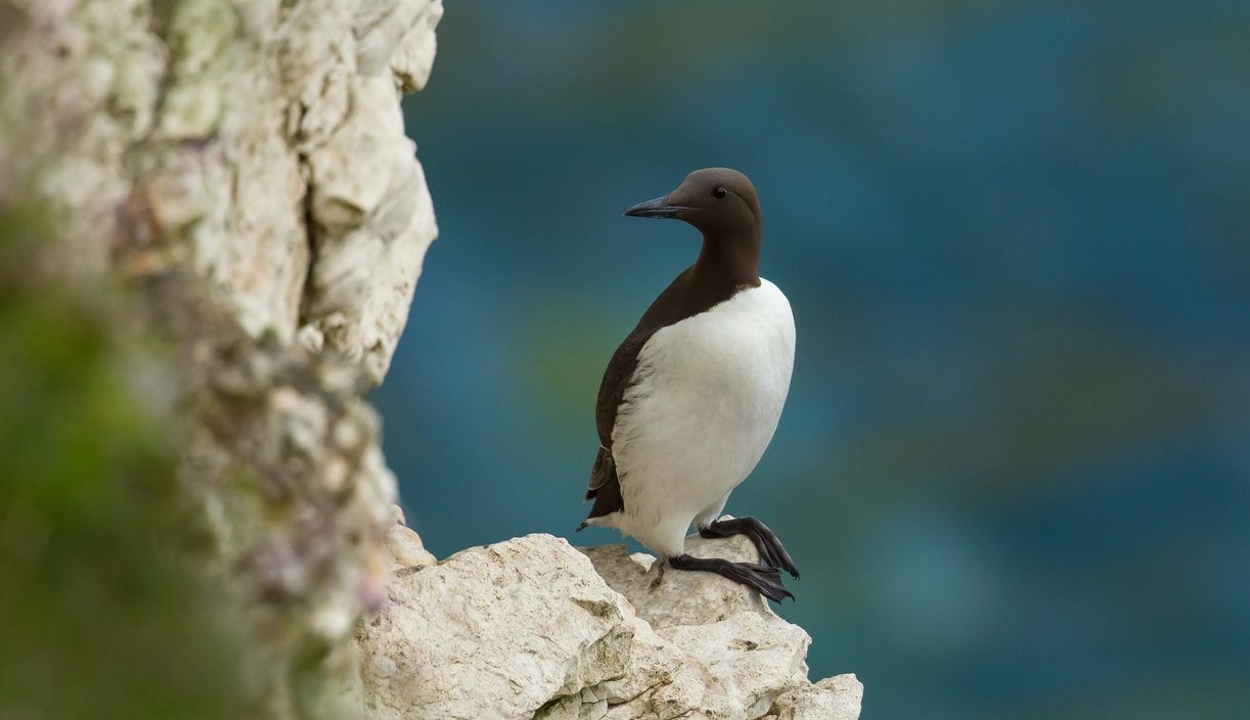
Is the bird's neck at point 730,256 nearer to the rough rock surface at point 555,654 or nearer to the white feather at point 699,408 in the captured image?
the white feather at point 699,408

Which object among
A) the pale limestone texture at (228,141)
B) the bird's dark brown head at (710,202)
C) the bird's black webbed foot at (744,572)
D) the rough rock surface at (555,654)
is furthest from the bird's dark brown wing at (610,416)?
the pale limestone texture at (228,141)

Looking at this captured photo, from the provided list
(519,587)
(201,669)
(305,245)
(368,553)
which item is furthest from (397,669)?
(201,669)

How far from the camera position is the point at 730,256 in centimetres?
624

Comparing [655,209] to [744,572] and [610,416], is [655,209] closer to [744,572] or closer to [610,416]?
[610,416]

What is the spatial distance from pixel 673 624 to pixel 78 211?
13.6ft

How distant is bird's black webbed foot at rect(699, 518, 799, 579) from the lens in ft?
22.8

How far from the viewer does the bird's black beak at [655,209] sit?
6.02 meters

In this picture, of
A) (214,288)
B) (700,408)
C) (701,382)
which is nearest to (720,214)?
(701,382)

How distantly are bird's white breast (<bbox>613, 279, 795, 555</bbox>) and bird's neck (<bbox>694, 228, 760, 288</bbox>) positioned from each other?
86 millimetres

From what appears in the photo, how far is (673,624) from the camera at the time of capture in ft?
21.1

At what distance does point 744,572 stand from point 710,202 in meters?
1.71

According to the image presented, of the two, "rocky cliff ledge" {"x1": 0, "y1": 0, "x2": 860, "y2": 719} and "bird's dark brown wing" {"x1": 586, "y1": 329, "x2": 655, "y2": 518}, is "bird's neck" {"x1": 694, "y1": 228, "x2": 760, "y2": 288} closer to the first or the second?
"bird's dark brown wing" {"x1": 586, "y1": 329, "x2": 655, "y2": 518}

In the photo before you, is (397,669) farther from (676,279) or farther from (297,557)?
(676,279)

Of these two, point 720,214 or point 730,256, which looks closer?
point 720,214
